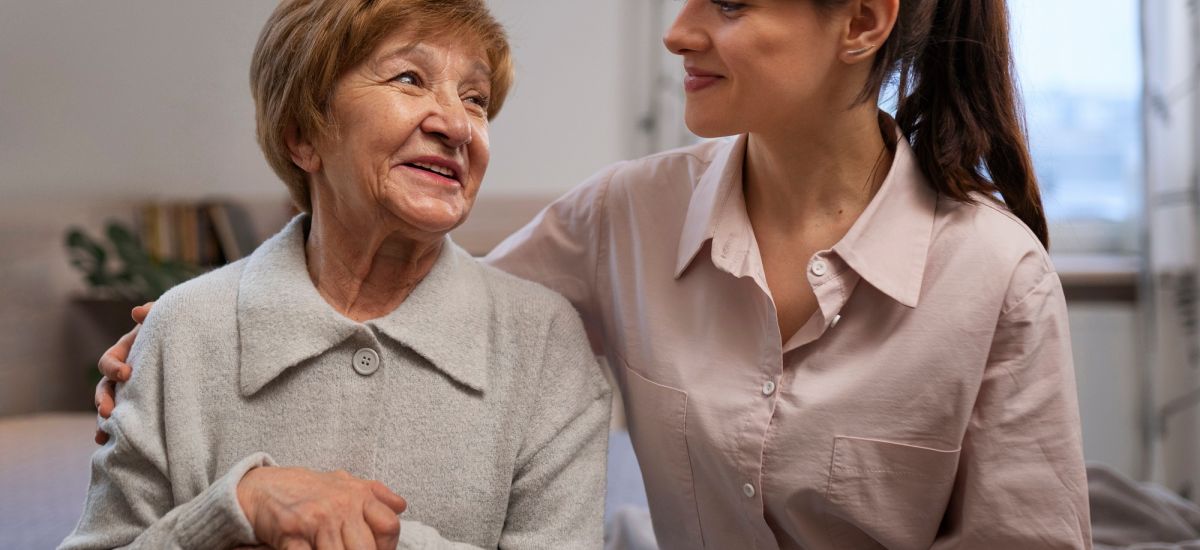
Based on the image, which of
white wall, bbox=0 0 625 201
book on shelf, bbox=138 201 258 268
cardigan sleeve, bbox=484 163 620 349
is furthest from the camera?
book on shelf, bbox=138 201 258 268

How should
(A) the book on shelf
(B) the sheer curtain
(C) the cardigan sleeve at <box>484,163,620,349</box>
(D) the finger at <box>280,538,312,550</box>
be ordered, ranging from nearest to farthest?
(D) the finger at <box>280,538,312,550</box>, (C) the cardigan sleeve at <box>484,163,620,349</box>, (B) the sheer curtain, (A) the book on shelf

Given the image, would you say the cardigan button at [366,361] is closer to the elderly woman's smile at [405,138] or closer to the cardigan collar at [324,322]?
the cardigan collar at [324,322]

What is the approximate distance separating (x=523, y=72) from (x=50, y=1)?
152cm

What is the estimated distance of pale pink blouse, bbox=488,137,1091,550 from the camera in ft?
4.24

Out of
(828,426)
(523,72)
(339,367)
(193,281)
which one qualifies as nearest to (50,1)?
(523,72)

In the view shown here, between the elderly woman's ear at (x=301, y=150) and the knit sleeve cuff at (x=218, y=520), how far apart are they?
1.30 ft

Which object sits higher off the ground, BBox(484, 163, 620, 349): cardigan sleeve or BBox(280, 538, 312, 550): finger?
BBox(484, 163, 620, 349): cardigan sleeve

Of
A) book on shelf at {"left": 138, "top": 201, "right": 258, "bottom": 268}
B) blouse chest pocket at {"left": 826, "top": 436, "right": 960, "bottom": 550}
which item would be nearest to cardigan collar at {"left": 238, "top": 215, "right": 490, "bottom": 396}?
blouse chest pocket at {"left": 826, "top": 436, "right": 960, "bottom": 550}

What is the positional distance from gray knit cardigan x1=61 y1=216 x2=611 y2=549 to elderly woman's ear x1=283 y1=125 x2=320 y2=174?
0.14 m

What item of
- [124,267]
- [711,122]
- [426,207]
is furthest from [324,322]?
[124,267]

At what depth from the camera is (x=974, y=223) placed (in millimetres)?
1347

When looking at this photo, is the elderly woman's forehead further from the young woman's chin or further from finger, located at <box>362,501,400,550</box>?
finger, located at <box>362,501,400,550</box>

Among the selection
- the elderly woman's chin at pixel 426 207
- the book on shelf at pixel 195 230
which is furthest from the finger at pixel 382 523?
the book on shelf at pixel 195 230

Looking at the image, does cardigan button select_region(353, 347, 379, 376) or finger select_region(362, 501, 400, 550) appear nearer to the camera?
finger select_region(362, 501, 400, 550)
